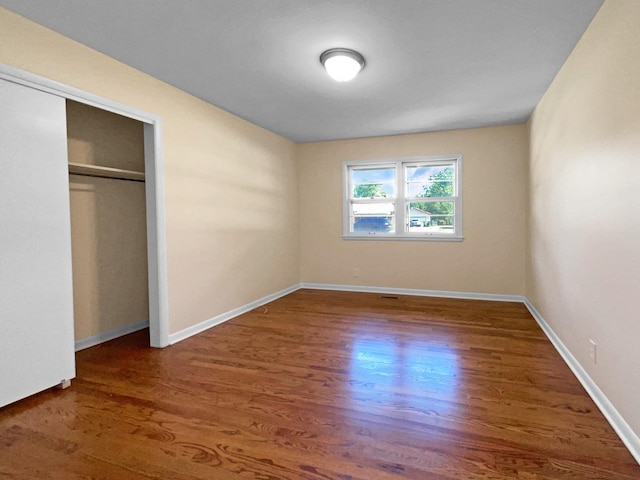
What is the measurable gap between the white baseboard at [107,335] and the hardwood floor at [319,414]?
5.5 inches

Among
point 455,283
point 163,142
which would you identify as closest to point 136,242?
point 163,142

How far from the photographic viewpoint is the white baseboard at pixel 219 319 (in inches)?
136

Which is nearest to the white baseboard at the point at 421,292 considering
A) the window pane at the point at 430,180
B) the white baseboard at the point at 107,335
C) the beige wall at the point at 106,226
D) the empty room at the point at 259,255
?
the empty room at the point at 259,255

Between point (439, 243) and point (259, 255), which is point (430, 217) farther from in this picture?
point (259, 255)

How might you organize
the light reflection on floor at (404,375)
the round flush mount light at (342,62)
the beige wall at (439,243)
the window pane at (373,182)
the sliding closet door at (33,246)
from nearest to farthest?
the sliding closet door at (33,246), the light reflection on floor at (404,375), the round flush mount light at (342,62), the beige wall at (439,243), the window pane at (373,182)

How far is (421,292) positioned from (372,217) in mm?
1413

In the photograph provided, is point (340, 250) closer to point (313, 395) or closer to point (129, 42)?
point (313, 395)

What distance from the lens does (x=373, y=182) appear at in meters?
5.68

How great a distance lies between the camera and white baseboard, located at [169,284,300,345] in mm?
3442

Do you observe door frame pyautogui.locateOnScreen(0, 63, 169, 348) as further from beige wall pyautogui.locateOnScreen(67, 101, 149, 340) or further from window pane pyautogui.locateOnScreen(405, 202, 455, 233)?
window pane pyautogui.locateOnScreen(405, 202, 455, 233)

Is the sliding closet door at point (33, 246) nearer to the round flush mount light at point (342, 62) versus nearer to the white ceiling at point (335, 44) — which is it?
the white ceiling at point (335, 44)

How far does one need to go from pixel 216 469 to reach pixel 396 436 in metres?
0.94

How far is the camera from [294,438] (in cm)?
189

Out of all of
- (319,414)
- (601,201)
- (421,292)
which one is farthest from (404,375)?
(421,292)
